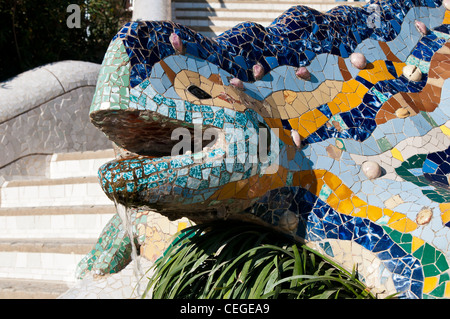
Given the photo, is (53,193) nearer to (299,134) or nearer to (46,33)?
(299,134)

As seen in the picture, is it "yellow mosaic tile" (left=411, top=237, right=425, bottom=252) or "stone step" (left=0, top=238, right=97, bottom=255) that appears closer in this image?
"yellow mosaic tile" (left=411, top=237, right=425, bottom=252)

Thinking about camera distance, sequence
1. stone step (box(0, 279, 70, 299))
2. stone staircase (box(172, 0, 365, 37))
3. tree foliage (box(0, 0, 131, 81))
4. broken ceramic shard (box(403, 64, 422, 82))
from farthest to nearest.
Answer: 1. stone staircase (box(172, 0, 365, 37))
2. tree foliage (box(0, 0, 131, 81))
3. stone step (box(0, 279, 70, 299))
4. broken ceramic shard (box(403, 64, 422, 82))

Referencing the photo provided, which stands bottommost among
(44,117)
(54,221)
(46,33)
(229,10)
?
(54,221)

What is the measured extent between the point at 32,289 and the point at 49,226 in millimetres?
943

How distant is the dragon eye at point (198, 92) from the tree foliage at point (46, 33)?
549 centimetres

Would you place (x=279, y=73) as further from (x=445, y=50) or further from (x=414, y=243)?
(x=445, y=50)

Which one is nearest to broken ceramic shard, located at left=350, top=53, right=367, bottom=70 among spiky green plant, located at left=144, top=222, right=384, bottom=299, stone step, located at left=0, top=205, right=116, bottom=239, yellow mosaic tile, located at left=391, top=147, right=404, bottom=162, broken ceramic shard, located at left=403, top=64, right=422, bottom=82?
broken ceramic shard, located at left=403, top=64, right=422, bottom=82

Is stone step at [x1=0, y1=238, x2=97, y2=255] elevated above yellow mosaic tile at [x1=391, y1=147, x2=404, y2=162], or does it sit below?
below

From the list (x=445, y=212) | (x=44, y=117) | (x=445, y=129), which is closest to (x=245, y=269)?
(x=445, y=212)

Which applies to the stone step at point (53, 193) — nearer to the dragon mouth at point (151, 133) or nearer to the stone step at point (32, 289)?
the stone step at point (32, 289)

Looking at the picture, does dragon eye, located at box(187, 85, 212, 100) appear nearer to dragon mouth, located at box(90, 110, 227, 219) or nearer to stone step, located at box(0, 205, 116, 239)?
dragon mouth, located at box(90, 110, 227, 219)

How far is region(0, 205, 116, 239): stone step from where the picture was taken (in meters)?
4.89

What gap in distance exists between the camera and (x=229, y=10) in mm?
8328

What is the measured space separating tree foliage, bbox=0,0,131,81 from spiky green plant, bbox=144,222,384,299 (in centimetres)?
527
